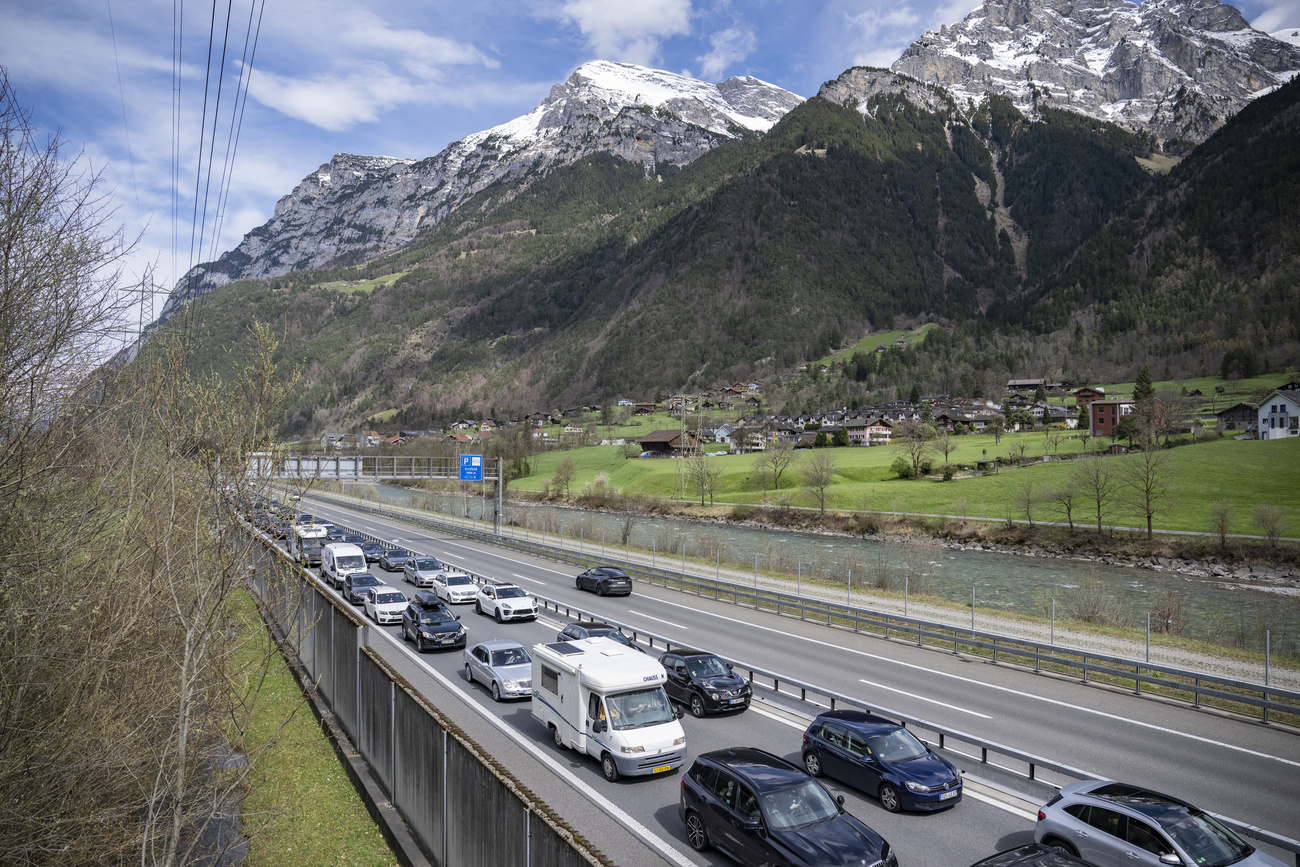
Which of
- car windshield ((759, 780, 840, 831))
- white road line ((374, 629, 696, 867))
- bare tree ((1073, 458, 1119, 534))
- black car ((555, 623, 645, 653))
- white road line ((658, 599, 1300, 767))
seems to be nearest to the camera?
car windshield ((759, 780, 840, 831))

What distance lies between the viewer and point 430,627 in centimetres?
2403

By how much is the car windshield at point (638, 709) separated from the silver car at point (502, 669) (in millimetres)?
4720

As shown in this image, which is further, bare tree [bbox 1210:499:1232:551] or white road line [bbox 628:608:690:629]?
bare tree [bbox 1210:499:1232:551]

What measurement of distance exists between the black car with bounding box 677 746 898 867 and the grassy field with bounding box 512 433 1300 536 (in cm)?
6934

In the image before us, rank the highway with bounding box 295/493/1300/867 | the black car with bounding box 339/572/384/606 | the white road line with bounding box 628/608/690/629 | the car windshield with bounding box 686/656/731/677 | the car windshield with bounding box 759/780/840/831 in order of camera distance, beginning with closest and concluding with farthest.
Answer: the car windshield with bounding box 759/780/840/831, the highway with bounding box 295/493/1300/867, the car windshield with bounding box 686/656/731/677, the white road line with bounding box 628/608/690/629, the black car with bounding box 339/572/384/606

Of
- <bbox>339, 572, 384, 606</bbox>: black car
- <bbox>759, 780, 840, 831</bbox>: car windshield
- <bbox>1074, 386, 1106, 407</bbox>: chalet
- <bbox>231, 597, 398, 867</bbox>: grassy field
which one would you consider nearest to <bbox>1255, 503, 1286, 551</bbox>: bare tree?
<bbox>759, 780, 840, 831</bbox>: car windshield

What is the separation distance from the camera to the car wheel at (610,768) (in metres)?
13.6

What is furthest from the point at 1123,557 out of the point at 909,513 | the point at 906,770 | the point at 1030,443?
the point at 906,770

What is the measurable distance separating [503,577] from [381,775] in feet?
97.3

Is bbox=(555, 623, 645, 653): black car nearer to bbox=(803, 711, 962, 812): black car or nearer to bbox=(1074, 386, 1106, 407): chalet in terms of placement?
bbox=(803, 711, 962, 812): black car

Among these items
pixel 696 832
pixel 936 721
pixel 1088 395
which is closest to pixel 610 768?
pixel 696 832

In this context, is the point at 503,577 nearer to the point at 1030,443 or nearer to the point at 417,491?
the point at 417,491

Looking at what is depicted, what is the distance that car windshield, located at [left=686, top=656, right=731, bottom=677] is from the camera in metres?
18.3

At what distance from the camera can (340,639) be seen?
15109mm
